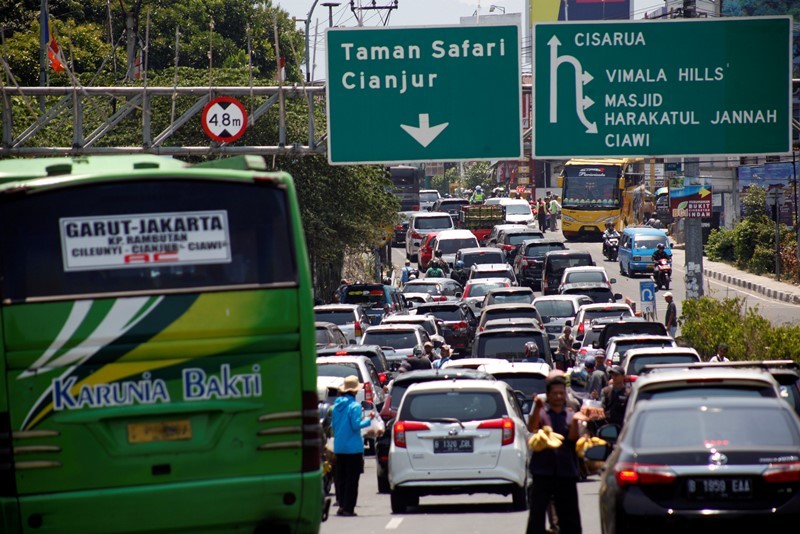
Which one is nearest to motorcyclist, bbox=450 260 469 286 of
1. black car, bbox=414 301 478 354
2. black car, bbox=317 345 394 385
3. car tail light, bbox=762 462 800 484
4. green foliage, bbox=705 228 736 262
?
black car, bbox=414 301 478 354

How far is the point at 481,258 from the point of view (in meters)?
49.3

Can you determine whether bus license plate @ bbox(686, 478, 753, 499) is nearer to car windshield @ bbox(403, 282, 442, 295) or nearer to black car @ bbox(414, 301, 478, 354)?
black car @ bbox(414, 301, 478, 354)

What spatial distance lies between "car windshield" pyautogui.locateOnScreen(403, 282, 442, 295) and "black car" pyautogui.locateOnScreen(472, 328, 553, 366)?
15.3 metres

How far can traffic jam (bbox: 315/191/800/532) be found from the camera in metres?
9.39

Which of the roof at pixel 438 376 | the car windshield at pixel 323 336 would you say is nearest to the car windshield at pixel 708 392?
the roof at pixel 438 376

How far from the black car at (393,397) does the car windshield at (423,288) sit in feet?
75.7

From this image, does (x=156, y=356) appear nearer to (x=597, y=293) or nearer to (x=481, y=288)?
(x=597, y=293)

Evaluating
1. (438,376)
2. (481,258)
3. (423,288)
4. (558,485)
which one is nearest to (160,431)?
(558,485)

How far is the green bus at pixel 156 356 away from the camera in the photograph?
9.08 m

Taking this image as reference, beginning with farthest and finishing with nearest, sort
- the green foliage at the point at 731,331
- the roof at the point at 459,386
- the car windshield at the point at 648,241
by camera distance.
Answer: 1. the car windshield at the point at 648,241
2. the green foliage at the point at 731,331
3. the roof at the point at 459,386

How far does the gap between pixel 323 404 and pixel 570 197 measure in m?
49.8

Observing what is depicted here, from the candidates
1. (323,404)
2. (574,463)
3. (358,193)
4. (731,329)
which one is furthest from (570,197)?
(574,463)

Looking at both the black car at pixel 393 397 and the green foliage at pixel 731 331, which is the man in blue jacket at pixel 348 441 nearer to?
the black car at pixel 393 397

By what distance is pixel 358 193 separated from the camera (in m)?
42.2
